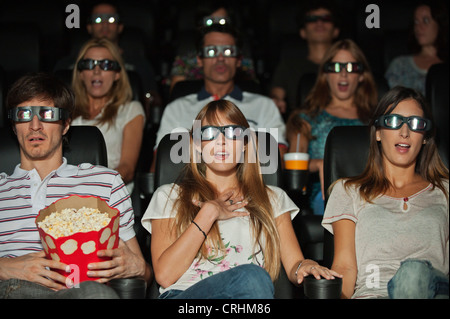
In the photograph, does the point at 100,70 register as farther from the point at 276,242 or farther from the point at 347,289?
the point at 347,289

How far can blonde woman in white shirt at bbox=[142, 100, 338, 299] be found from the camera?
225 cm

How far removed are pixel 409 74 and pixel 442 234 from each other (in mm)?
1998

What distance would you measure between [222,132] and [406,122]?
2.36 ft

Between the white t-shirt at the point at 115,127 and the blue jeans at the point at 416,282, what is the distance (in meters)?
1.80

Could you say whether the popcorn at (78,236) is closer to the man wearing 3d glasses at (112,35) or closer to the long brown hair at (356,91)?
the long brown hair at (356,91)

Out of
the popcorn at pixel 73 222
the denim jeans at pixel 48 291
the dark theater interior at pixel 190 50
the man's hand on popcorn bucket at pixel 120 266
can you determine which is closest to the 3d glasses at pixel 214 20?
the dark theater interior at pixel 190 50

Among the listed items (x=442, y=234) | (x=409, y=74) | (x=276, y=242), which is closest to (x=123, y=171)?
(x=276, y=242)

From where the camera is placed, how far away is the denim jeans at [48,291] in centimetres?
185

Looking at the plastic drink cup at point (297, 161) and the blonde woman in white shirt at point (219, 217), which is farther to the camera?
the plastic drink cup at point (297, 161)

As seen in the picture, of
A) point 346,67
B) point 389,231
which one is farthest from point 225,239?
point 346,67

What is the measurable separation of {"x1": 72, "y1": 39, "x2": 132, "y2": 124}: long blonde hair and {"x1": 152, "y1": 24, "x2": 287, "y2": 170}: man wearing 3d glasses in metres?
0.26

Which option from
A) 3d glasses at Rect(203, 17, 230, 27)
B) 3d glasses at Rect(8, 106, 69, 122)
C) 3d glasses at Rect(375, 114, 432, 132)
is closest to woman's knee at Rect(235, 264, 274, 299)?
3d glasses at Rect(375, 114, 432, 132)

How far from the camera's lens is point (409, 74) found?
13.5 feet

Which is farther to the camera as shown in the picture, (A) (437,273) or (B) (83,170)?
(B) (83,170)
